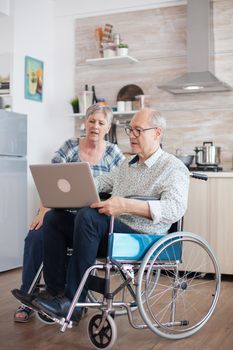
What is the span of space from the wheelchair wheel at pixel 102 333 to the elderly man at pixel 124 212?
9cm

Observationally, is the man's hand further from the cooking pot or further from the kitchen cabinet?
the cooking pot

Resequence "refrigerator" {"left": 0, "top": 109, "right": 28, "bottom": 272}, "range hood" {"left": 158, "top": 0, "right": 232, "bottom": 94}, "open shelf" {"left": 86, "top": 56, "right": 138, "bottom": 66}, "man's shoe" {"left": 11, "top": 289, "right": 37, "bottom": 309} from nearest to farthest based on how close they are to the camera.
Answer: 1. "man's shoe" {"left": 11, "top": 289, "right": 37, "bottom": 309}
2. "refrigerator" {"left": 0, "top": 109, "right": 28, "bottom": 272}
3. "range hood" {"left": 158, "top": 0, "right": 232, "bottom": 94}
4. "open shelf" {"left": 86, "top": 56, "right": 138, "bottom": 66}

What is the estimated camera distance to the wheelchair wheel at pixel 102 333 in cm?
232

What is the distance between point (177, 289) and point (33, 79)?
3.04 metres

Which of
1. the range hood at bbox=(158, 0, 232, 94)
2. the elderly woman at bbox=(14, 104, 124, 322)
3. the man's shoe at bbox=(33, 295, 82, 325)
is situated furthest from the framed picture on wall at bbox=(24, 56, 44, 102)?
the man's shoe at bbox=(33, 295, 82, 325)

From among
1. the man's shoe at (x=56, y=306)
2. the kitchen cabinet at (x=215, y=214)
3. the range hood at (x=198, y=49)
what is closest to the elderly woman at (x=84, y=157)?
the man's shoe at (x=56, y=306)

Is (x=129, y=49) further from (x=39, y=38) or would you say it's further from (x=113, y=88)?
(x=39, y=38)

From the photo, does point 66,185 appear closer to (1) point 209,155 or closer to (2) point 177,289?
(2) point 177,289

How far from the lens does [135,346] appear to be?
8.10ft

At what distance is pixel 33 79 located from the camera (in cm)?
507

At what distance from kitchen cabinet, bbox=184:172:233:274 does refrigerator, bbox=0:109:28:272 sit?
1.36 metres

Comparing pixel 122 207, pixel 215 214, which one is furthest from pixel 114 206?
pixel 215 214

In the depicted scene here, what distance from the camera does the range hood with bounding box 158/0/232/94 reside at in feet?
14.8

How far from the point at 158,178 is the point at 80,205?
0.39 meters
